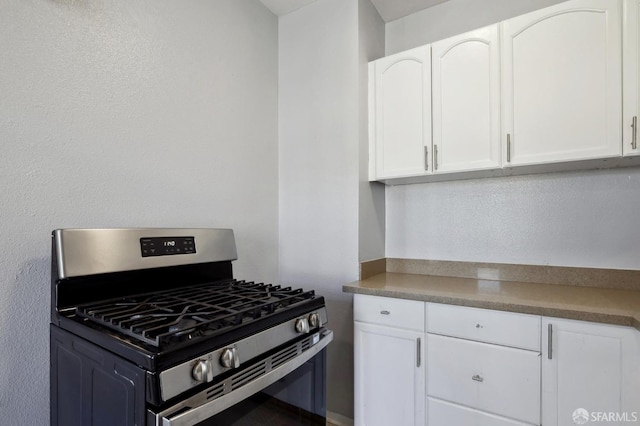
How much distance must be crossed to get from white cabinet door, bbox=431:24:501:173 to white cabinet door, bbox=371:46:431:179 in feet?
0.18

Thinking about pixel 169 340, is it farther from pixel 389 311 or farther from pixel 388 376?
pixel 388 376

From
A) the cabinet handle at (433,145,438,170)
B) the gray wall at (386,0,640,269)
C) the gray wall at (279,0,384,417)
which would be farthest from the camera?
the gray wall at (279,0,384,417)

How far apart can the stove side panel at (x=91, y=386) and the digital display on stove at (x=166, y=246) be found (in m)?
0.36

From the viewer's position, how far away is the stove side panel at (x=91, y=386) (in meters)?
0.74

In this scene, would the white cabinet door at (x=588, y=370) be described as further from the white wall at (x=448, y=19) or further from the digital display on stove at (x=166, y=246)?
the white wall at (x=448, y=19)

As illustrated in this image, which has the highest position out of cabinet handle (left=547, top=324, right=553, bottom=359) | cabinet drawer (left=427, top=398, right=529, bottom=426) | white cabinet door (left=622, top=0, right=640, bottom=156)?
white cabinet door (left=622, top=0, right=640, bottom=156)

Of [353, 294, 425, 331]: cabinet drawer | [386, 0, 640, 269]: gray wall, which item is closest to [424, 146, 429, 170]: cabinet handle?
[386, 0, 640, 269]: gray wall

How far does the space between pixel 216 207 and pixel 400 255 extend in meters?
1.22

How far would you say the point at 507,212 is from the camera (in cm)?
187

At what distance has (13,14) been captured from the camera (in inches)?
40.8

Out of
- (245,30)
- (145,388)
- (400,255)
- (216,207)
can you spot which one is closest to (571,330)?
(400,255)

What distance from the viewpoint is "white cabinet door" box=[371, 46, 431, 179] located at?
1.84 meters

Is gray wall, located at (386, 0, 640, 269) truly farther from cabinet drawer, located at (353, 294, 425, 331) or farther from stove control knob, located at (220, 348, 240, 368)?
stove control knob, located at (220, 348, 240, 368)

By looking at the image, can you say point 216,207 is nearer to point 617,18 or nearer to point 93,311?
A: point 93,311
